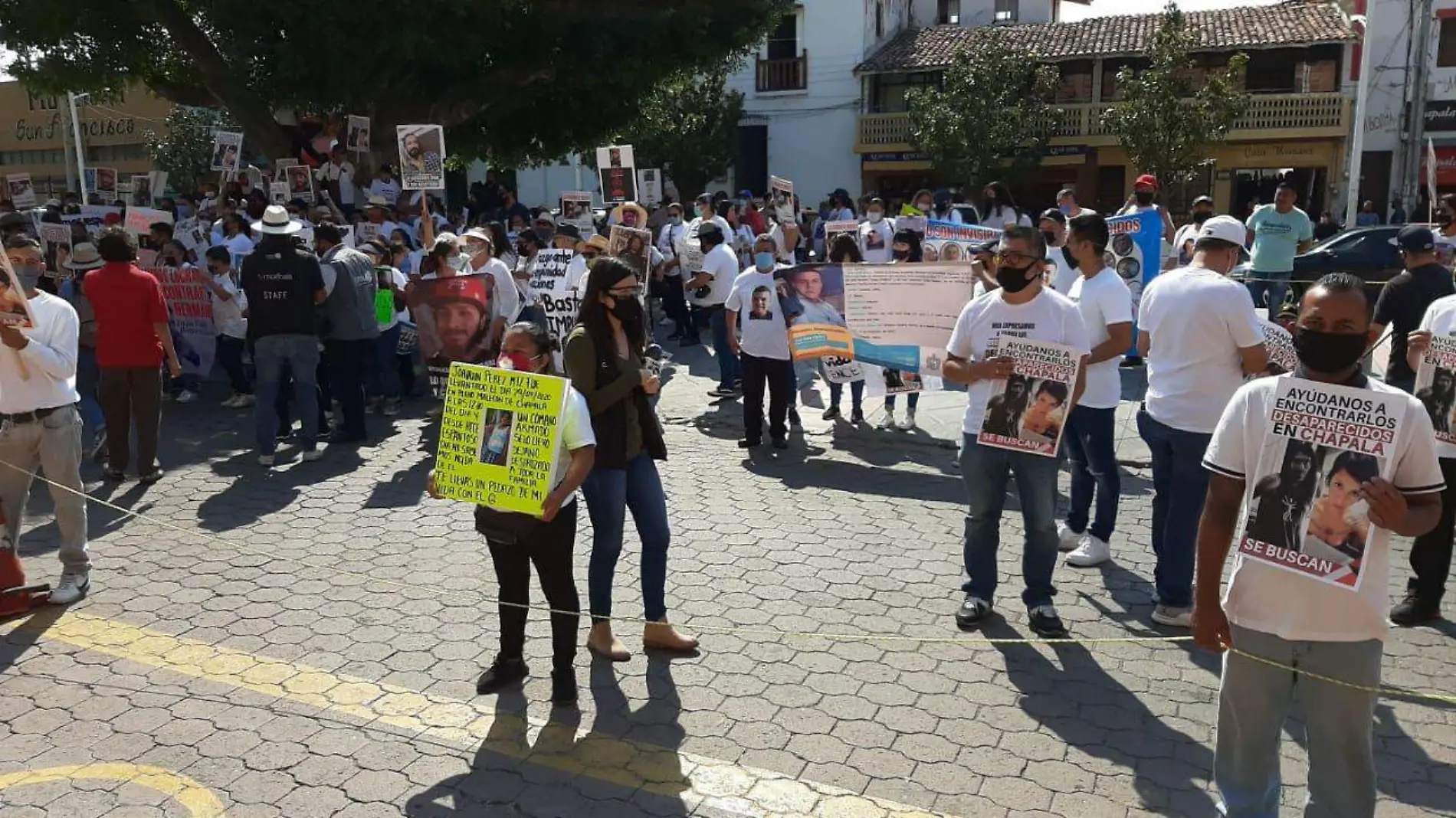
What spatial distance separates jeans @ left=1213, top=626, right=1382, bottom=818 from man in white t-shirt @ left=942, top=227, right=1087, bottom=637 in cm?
201

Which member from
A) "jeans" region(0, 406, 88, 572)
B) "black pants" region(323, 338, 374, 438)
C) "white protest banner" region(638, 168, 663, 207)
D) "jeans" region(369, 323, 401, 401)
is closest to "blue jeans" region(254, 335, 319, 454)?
"black pants" region(323, 338, 374, 438)

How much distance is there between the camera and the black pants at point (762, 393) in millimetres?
9312

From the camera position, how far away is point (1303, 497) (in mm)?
3027

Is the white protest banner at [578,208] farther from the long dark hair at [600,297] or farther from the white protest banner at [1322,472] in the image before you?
the white protest banner at [1322,472]

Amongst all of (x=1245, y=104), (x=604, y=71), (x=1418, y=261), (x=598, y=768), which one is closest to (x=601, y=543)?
(x=598, y=768)

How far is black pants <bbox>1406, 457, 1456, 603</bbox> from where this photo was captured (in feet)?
17.7

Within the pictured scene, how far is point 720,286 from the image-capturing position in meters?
11.8

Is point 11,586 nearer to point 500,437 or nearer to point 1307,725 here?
point 500,437

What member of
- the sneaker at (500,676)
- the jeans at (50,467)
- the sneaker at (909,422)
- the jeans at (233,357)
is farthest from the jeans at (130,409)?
the sneaker at (909,422)

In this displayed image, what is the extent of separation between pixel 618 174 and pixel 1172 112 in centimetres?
1956

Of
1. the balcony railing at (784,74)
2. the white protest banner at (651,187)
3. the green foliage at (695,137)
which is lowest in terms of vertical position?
the white protest banner at (651,187)

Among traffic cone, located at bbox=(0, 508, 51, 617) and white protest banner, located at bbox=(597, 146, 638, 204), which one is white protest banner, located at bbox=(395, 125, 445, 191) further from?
traffic cone, located at bbox=(0, 508, 51, 617)

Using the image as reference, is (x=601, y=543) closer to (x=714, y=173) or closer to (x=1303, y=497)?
(x=1303, y=497)

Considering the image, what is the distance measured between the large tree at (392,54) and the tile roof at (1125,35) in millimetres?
17201
